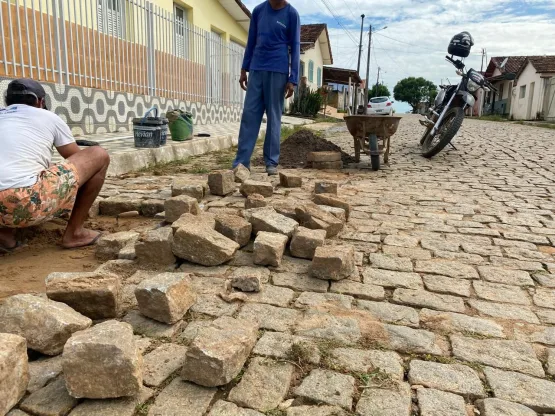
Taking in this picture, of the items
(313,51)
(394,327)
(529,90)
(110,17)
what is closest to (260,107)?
(394,327)

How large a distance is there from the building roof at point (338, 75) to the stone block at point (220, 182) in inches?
1234

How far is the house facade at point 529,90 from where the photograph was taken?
95.5ft

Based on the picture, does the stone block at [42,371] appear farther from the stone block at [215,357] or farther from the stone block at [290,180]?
the stone block at [290,180]

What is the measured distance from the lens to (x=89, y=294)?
1.98 metres

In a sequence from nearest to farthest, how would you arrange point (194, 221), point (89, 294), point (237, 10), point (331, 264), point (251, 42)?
point (89, 294)
point (331, 264)
point (194, 221)
point (251, 42)
point (237, 10)

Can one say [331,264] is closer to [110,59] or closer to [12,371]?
[12,371]

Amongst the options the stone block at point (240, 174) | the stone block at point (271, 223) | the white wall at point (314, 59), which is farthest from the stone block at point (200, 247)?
the white wall at point (314, 59)

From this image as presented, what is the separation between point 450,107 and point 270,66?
12.9ft

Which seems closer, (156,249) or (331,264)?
(331,264)

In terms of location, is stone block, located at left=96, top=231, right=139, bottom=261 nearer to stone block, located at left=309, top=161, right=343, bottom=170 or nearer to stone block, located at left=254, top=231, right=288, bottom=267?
stone block, located at left=254, top=231, right=288, bottom=267

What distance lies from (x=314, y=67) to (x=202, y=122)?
20.0 m

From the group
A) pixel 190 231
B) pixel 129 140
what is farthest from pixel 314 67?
pixel 190 231

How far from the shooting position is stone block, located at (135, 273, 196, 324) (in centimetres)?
197

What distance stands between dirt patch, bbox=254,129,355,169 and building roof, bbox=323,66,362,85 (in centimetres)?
2770
